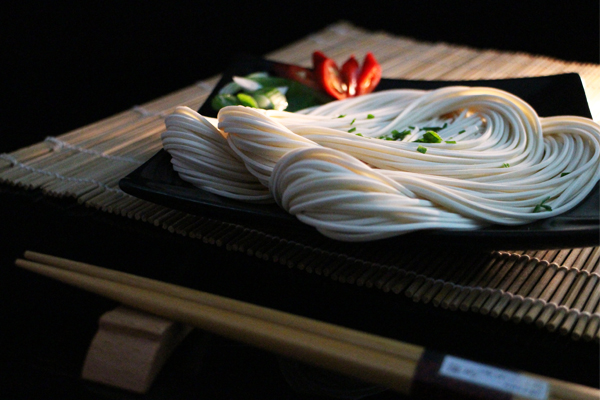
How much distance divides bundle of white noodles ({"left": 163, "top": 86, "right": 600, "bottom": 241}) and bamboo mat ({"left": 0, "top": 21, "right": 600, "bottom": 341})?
0.11m

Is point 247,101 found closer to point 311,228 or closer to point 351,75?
point 351,75

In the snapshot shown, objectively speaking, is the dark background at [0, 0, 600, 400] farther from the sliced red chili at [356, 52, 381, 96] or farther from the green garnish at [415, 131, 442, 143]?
the sliced red chili at [356, 52, 381, 96]

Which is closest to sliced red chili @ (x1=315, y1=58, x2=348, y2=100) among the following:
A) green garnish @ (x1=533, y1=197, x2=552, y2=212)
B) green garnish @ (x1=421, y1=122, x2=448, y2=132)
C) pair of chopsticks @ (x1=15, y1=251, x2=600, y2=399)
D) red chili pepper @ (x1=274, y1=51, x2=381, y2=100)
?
red chili pepper @ (x1=274, y1=51, x2=381, y2=100)

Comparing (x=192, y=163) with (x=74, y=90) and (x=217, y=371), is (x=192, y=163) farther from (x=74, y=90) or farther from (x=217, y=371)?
(x=74, y=90)

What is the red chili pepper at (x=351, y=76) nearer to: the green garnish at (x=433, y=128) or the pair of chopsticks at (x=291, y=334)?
the green garnish at (x=433, y=128)

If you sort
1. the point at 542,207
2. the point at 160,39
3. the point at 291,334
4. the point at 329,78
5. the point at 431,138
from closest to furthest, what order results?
the point at 291,334 < the point at 542,207 < the point at 431,138 < the point at 329,78 < the point at 160,39

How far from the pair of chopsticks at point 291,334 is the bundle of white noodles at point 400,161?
162mm

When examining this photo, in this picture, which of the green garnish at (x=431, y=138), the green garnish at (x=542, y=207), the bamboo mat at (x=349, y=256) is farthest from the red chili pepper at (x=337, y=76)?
the green garnish at (x=542, y=207)

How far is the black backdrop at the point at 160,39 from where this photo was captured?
2.65 m

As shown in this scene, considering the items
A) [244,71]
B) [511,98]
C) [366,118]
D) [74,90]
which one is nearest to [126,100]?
[74,90]

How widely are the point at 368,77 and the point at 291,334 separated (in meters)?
0.97

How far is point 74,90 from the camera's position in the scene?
2.81 metres

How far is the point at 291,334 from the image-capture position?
0.95 metres

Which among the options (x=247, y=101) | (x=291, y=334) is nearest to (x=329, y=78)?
(x=247, y=101)
